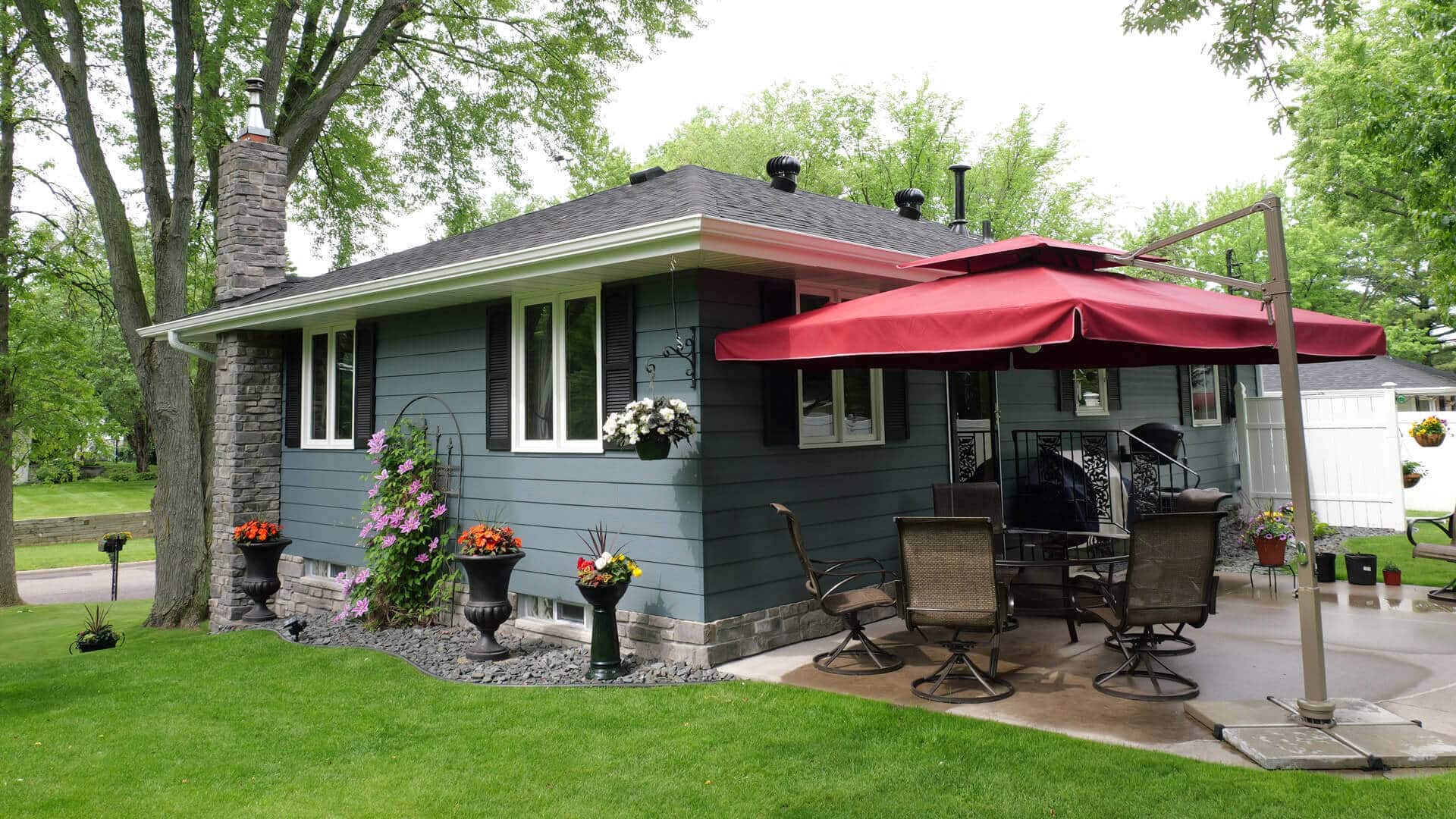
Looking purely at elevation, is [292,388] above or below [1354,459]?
above

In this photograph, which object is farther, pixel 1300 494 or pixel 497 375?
pixel 497 375

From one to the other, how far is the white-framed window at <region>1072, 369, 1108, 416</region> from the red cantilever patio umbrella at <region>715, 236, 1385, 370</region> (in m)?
3.77

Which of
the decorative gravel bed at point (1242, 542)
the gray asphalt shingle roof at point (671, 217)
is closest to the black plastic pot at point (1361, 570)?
the decorative gravel bed at point (1242, 542)

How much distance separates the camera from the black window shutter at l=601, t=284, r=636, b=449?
5930 mm

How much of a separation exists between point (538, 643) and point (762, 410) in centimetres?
244

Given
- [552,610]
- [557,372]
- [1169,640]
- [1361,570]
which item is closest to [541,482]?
[557,372]

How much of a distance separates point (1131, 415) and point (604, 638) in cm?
773

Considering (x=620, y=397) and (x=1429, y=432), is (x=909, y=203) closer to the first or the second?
(x=620, y=397)

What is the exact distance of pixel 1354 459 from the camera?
36.3 feet

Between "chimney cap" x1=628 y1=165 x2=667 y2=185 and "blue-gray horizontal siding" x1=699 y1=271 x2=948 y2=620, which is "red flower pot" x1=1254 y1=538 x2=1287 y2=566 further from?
"chimney cap" x1=628 y1=165 x2=667 y2=185

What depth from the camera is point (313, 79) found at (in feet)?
41.9

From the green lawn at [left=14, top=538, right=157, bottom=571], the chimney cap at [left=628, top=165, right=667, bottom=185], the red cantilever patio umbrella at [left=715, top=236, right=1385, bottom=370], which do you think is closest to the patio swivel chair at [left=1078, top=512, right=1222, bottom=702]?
the red cantilever patio umbrella at [left=715, top=236, right=1385, bottom=370]

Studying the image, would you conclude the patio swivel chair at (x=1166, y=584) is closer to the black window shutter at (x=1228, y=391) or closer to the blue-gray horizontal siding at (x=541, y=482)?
the blue-gray horizontal siding at (x=541, y=482)

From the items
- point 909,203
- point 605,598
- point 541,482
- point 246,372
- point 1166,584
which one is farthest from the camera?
point 909,203
